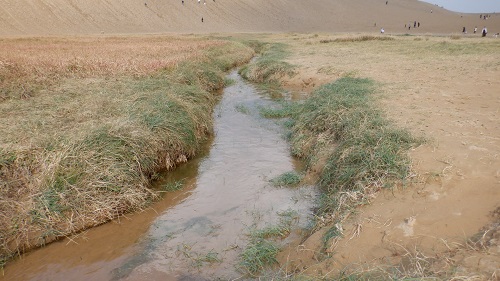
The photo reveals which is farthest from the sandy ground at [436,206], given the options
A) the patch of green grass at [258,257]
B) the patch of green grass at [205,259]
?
the patch of green grass at [205,259]

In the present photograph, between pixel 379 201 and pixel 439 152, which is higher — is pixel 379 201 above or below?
below

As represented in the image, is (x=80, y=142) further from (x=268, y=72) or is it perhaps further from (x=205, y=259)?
(x=268, y=72)

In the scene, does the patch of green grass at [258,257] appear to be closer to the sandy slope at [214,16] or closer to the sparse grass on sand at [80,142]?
the sparse grass on sand at [80,142]

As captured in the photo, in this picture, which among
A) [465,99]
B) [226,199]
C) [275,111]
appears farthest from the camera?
[275,111]

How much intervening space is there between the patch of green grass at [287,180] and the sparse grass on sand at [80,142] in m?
2.04

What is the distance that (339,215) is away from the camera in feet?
13.7

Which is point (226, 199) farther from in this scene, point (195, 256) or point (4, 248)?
point (4, 248)

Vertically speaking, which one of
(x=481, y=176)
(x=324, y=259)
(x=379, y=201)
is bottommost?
(x=324, y=259)

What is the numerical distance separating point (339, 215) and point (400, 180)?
0.96m

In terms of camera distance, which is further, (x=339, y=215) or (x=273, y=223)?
(x=273, y=223)

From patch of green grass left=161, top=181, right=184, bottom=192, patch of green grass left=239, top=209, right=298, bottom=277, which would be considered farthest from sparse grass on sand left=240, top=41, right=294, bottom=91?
patch of green grass left=239, top=209, right=298, bottom=277

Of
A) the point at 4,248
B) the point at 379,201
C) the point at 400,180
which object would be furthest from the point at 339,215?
the point at 4,248

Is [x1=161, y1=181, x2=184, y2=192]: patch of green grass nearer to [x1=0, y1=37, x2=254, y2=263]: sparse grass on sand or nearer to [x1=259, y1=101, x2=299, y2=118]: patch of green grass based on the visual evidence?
[x1=0, y1=37, x2=254, y2=263]: sparse grass on sand

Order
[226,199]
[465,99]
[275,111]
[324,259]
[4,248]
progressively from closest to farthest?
[324,259]
[4,248]
[226,199]
[465,99]
[275,111]
